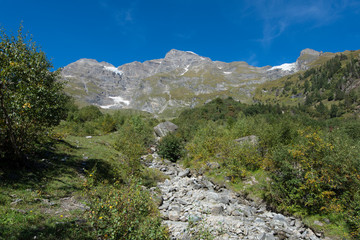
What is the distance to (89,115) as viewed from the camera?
85.0m

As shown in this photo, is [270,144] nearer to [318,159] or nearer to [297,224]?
[318,159]

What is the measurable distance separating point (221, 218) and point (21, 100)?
Result: 18.9 meters

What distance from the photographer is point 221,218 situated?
17188 mm

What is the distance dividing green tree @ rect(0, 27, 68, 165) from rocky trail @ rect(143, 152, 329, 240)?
13283 millimetres

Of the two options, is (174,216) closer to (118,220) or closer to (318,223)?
(118,220)

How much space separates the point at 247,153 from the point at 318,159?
11329 mm

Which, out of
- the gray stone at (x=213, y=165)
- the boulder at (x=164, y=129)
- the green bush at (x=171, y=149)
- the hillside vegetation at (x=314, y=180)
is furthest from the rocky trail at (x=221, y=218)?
the boulder at (x=164, y=129)

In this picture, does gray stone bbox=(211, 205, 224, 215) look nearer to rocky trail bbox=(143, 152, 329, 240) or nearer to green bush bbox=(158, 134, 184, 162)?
rocky trail bbox=(143, 152, 329, 240)

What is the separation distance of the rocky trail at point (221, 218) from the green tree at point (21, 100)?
13.3 meters

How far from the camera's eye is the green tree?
12.4 metres

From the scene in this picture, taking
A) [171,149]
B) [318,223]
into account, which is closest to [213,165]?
[171,149]

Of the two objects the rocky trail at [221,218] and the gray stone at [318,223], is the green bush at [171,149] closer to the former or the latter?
the rocky trail at [221,218]

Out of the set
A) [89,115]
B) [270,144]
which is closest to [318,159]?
[270,144]

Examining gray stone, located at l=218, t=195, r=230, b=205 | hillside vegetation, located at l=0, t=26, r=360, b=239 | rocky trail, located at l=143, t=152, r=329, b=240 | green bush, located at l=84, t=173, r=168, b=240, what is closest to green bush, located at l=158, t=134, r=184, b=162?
hillside vegetation, located at l=0, t=26, r=360, b=239
